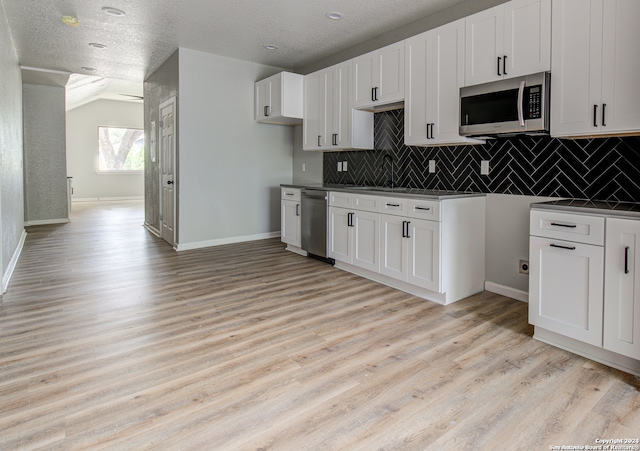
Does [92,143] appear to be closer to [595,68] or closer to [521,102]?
[521,102]

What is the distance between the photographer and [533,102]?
2.73m

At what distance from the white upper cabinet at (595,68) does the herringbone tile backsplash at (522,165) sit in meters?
0.37

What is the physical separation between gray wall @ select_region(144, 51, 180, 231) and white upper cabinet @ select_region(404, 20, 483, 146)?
10.3ft

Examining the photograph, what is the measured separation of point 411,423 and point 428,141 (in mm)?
2517

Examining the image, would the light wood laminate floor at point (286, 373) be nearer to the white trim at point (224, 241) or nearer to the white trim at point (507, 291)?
the white trim at point (507, 291)

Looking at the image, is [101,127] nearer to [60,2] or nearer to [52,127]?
[52,127]

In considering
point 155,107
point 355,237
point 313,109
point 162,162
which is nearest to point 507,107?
point 355,237

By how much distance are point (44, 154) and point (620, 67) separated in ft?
29.0

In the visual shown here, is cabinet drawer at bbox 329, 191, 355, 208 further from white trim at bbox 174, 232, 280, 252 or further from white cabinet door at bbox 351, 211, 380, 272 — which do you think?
white trim at bbox 174, 232, 280, 252

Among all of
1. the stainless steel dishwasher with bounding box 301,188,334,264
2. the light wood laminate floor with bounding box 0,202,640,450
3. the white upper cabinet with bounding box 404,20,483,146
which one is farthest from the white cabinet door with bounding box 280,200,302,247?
the white upper cabinet with bounding box 404,20,483,146

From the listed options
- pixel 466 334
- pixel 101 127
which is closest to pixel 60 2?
pixel 466 334

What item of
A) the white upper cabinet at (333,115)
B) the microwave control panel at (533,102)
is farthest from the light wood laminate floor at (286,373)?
the white upper cabinet at (333,115)

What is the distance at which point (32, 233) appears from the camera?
21.5 feet

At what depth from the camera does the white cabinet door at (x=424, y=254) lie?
318 cm
